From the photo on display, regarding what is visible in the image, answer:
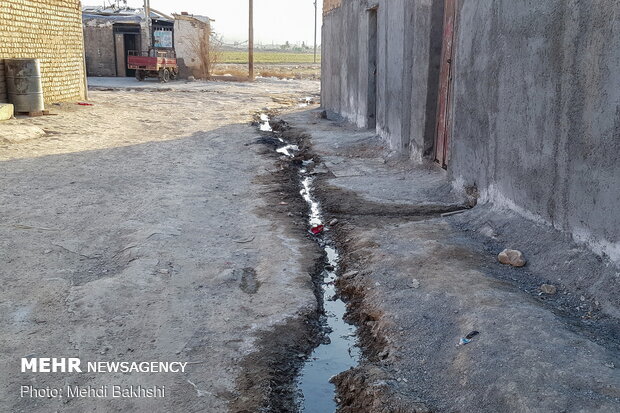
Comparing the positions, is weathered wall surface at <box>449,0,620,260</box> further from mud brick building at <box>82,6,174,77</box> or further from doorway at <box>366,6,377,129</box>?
mud brick building at <box>82,6,174,77</box>

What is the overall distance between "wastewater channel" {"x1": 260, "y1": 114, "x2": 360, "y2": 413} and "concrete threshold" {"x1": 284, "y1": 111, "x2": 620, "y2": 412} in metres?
0.08

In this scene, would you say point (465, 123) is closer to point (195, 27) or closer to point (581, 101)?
point (581, 101)

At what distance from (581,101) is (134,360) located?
3.19m

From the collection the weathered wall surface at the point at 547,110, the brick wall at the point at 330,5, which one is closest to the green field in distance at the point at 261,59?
the brick wall at the point at 330,5

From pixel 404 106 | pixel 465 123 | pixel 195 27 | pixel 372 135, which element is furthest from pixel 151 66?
pixel 465 123

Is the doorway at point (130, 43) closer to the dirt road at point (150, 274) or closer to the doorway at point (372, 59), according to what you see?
the doorway at point (372, 59)

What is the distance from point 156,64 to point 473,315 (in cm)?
2513

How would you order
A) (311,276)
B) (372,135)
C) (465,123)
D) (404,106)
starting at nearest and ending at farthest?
(311,276), (465,123), (404,106), (372,135)

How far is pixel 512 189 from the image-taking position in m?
4.82

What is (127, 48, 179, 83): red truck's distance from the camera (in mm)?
26141

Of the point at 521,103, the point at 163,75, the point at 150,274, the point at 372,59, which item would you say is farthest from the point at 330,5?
the point at 163,75

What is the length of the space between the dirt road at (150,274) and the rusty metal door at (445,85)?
6.59 feet

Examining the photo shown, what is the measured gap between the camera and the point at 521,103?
459 cm

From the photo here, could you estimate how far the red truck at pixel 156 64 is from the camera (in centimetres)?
2614
